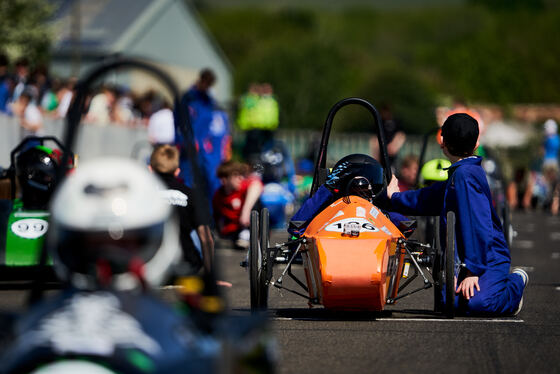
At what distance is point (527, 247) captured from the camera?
1762cm

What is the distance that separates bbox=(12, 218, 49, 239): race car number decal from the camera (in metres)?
11.2

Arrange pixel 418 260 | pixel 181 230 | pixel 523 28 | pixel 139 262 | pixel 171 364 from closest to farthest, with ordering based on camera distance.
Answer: pixel 171 364 < pixel 139 262 < pixel 418 260 < pixel 181 230 < pixel 523 28

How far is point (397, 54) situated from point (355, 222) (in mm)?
133002

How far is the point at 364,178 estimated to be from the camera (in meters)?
9.20

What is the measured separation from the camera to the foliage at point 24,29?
42.2 meters

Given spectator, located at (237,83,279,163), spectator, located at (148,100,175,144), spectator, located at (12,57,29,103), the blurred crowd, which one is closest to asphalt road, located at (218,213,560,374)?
spectator, located at (148,100,175,144)

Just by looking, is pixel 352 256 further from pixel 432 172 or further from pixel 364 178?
pixel 432 172

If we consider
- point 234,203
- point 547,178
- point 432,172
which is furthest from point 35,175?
point 547,178

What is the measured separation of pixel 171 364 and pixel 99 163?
1073mm

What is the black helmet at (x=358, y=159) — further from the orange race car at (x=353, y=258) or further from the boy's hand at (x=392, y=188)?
the orange race car at (x=353, y=258)

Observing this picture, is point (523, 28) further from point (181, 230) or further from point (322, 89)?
point (181, 230)

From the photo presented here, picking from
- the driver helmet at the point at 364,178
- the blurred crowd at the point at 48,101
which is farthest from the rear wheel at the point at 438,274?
the blurred crowd at the point at 48,101

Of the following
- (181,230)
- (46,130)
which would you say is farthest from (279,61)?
(181,230)

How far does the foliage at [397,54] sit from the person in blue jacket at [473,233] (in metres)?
76.6
